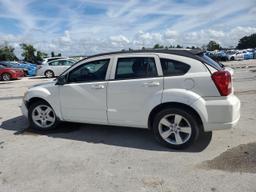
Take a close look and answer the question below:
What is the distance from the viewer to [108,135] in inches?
226


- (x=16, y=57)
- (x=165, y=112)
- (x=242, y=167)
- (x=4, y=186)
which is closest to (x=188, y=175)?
(x=242, y=167)

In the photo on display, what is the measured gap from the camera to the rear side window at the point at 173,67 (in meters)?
4.70

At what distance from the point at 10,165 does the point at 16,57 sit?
7201 centimetres

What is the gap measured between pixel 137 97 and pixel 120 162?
118 centimetres

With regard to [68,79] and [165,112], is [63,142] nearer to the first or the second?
[68,79]

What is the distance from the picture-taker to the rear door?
16.0ft

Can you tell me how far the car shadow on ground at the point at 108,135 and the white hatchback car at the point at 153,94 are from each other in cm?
30

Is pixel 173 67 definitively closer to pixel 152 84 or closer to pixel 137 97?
pixel 152 84

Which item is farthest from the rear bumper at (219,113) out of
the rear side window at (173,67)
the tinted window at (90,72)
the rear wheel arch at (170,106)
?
the tinted window at (90,72)

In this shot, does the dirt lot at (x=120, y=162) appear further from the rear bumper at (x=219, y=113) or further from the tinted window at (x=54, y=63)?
the tinted window at (x=54, y=63)

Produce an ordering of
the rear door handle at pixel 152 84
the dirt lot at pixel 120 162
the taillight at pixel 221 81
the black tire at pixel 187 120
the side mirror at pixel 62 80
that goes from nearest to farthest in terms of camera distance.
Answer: the dirt lot at pixel 120 162 < the taillight at pixel 221 81 < the black tire at pixel 187 120 < the rear door handle at pixel 152 84 < the side mirror at pixel 62 80

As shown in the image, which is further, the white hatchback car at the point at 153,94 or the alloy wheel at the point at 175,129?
the alloy wheel at the point at 175,129

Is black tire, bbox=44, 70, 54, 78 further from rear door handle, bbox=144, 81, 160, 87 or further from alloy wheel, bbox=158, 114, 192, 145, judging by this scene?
alloy wheel, bbox=158, 114, 192, 145

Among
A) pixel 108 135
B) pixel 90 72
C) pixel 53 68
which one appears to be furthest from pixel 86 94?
pixel 53 68
